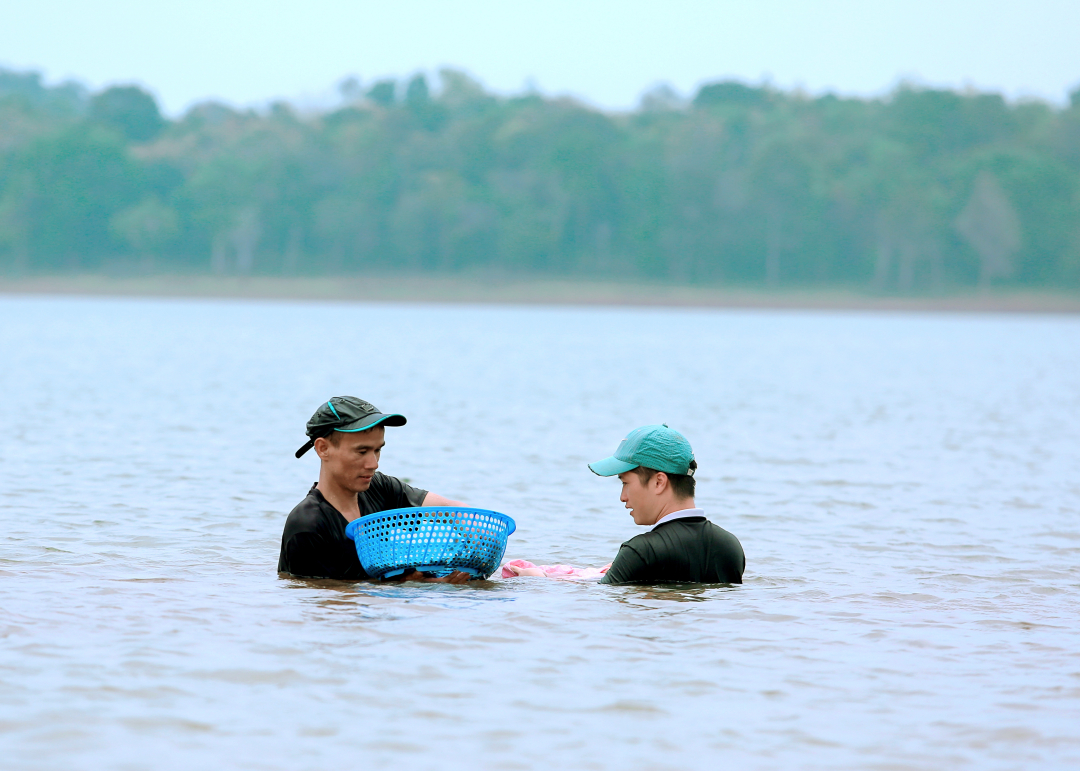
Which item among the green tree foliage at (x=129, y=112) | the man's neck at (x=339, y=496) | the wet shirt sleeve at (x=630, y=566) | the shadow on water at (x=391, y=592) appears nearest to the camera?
the man's neck at (x=339, y=496)

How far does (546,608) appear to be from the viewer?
818cm

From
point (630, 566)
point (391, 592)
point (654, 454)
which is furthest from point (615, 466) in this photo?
point (391, 592)

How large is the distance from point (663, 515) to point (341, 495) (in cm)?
183

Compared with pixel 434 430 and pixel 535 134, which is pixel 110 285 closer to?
pixel 535 134

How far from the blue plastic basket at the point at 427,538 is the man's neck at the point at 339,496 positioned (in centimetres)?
11

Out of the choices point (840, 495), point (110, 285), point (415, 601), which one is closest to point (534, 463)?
point (840, 495)

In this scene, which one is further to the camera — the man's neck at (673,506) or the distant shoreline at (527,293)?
the distant shoreline at (527,293)

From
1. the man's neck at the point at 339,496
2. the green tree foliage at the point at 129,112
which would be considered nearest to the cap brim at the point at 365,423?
the man's neck at the point at 339,496

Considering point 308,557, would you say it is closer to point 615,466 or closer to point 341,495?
point 341,495

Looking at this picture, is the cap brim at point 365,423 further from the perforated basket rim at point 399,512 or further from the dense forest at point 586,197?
the dense forest at point 586,197

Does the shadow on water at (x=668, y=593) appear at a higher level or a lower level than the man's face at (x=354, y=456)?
lower

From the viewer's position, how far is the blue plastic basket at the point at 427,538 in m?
7.74

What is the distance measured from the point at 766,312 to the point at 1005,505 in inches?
4031

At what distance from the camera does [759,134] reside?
432ft
